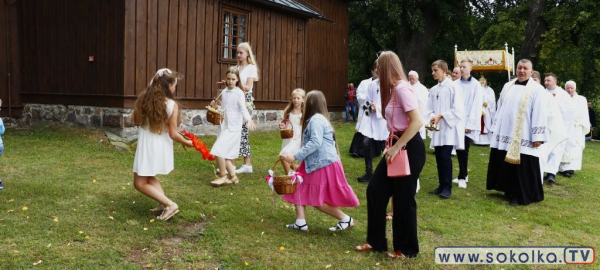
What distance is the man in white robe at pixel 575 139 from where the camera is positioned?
10.4 metres

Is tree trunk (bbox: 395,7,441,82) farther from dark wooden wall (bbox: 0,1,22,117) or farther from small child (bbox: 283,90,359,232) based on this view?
small child (bbox: 283,90,359,232)

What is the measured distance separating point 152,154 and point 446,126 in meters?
4.25

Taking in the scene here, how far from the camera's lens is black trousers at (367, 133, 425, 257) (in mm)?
4582

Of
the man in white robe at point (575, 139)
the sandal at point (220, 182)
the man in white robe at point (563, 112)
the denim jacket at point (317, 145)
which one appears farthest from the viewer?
the man in white robe at point (575, 139)

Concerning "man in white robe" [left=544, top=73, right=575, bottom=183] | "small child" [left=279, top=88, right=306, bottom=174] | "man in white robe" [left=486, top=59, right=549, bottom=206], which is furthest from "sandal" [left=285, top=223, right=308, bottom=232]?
"man in white robe" [left=544, top=73, right=575, bottom=183]

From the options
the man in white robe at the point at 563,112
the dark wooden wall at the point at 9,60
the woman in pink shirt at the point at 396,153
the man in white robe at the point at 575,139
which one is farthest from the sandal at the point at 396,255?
the dark wooden wall at the point at 9,60

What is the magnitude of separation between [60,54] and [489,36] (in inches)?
850

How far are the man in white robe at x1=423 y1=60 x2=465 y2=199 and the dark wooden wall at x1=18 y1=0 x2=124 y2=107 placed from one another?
657 cm

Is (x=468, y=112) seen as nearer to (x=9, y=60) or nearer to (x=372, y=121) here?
(x=372, y=121)

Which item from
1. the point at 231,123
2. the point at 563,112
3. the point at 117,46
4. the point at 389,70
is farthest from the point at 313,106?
the point at 117,46

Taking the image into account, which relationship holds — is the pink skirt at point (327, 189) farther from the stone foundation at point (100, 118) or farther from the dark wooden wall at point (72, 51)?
the dark wooden wall at point (72, 51)

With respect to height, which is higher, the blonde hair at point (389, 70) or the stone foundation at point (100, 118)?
the blonde hair at point (389, 70)

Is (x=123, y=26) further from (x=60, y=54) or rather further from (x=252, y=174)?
(x=252, y=174)

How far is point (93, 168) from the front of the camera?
26.4 ft
